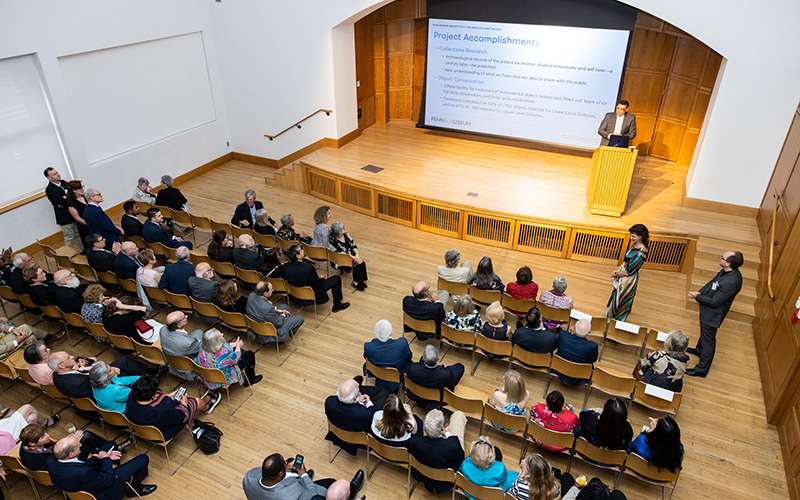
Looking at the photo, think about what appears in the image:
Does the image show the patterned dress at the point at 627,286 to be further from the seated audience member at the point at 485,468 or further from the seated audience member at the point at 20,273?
the seated audience member at the point at 20,273

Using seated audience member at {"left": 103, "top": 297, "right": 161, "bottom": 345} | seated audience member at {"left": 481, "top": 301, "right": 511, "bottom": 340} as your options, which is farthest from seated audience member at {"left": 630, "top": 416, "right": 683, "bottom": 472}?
seated audience member at {"left": 103, "top": 297, "right": 161, "bottom": 345}

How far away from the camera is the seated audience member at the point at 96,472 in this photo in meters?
4.16

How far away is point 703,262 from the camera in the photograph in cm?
757

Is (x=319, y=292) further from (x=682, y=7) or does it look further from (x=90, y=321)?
(x=682, y=7)

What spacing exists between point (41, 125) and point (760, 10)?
36.9 feet

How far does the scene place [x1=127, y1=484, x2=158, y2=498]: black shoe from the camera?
4.71m

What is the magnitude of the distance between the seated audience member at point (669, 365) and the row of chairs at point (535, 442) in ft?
3.14

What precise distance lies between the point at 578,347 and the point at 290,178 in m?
7.37

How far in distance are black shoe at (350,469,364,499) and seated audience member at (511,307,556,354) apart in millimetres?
2128

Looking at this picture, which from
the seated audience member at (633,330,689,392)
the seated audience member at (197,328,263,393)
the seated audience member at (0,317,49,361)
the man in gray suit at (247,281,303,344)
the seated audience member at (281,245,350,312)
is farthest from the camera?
the seated audience member at (281,245,350,312)

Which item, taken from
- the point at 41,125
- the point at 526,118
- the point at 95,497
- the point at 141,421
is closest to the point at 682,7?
the point at 526,118

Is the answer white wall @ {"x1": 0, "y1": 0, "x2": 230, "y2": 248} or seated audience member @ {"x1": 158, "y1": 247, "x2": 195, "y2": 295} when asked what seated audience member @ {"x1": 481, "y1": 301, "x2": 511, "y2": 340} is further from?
white wall @ {"x1": 0, "y1": 0, "x2": 230, "y2": 248}

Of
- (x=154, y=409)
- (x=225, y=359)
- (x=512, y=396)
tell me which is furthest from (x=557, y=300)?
(x=154, y=409)

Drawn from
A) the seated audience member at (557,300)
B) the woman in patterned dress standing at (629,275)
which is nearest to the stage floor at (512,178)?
the woman in patterned dress standing at (629,275)
